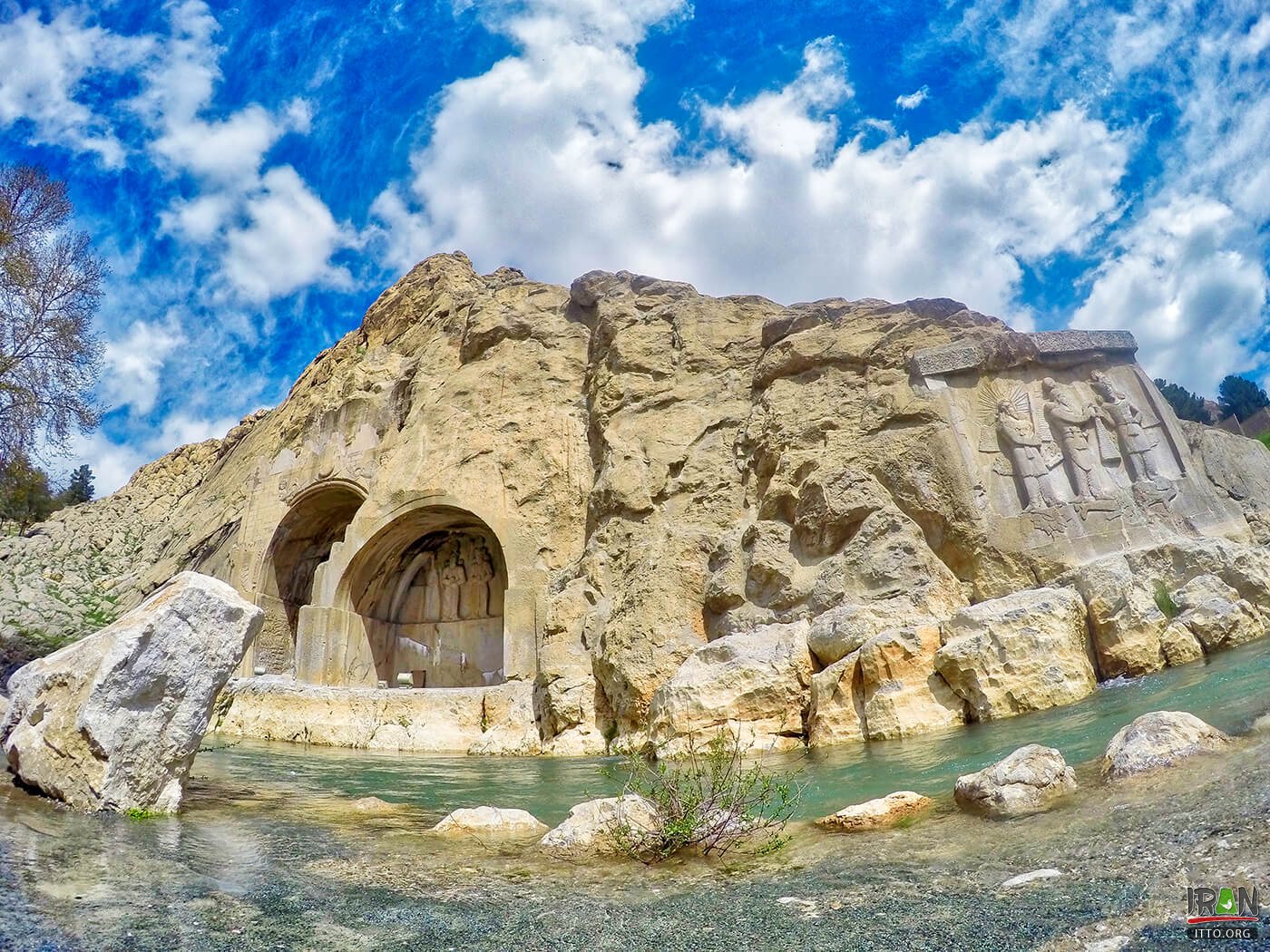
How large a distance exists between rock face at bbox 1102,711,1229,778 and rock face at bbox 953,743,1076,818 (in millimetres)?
257

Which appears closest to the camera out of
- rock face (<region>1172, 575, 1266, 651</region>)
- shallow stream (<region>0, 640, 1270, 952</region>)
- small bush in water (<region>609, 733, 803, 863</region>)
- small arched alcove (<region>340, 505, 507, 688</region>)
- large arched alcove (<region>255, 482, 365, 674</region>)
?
shallow stream (<region>0, 640, 1270, 952</region>)

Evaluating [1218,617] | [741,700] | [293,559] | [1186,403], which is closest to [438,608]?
[293,559]

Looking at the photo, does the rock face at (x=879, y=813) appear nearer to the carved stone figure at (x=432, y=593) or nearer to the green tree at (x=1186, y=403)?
the carved stone figure at (x=432, y=593)

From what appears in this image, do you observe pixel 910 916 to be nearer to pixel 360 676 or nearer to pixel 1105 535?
pixel 1105 535

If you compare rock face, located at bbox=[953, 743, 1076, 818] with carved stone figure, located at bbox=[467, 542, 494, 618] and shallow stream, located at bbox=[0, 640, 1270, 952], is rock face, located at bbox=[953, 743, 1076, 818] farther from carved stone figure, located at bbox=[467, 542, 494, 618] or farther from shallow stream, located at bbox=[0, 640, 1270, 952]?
carved stone figure, located at bbox=[467, 542, 494, 618]

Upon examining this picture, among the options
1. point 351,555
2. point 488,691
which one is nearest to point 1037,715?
point 488,691

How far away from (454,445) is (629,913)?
53.8 feet

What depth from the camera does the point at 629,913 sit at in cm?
328

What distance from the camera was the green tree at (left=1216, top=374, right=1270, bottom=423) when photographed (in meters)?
39.0

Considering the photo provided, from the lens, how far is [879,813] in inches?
177

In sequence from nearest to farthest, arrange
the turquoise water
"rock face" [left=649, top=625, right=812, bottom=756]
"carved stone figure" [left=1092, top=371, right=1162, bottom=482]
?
the turquoise water
"rock face" [left=649, top=625, right=812, bottom=756]
"carved stone figure" [left=1092, top=371, right=1162, bottom=482]

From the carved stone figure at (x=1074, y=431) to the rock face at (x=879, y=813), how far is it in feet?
29.4

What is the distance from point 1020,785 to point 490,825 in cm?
296

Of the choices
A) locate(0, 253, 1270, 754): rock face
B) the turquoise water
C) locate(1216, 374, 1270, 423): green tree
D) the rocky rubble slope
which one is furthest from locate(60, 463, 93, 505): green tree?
locate(1216, 374, 1270, 423): green tree
